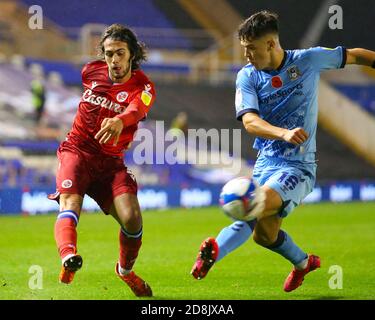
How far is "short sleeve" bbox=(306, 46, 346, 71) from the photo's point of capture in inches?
257

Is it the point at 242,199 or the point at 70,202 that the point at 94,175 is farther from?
the point at 242,199

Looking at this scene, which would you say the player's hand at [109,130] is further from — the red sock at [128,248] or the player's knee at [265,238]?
the player's knee at [265,238]

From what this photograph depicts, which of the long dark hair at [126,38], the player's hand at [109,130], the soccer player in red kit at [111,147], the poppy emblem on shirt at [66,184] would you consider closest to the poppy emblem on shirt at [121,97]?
the soccer player in red kit at [111,147]

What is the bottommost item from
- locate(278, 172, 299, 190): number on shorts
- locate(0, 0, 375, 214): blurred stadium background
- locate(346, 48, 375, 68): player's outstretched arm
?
locate(278, 172, 299, 190): number on shorts

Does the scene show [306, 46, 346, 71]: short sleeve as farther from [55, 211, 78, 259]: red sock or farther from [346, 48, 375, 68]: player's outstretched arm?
[55, 211, 78, 259]: red sock

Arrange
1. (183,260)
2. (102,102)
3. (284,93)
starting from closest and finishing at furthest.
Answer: (284,93)
(102,102)
(183,260)

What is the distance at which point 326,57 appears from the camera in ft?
21.4

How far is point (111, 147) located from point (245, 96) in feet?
3.42

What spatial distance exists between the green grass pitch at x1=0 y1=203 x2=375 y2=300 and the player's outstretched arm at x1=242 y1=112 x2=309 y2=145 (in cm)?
131

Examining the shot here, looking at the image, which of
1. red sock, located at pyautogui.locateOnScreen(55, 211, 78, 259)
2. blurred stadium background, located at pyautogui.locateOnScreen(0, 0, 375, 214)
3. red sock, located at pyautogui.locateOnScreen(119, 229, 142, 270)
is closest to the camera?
red sock, located at pyautogui.locateOnScreen(55, 211, 78, 259)

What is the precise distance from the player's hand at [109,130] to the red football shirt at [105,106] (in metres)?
0.44

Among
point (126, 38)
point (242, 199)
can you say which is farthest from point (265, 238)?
point (126, 38)

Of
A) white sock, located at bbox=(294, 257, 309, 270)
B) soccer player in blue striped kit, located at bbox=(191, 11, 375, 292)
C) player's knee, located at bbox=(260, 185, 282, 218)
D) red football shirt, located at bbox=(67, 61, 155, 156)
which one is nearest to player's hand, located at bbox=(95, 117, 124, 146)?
red football shirt, located at bbox=(67, 61, 155, 156)
